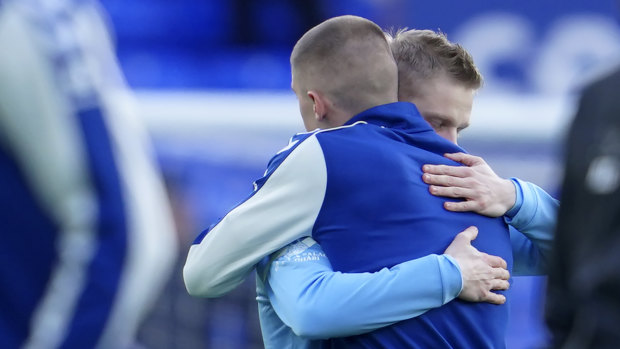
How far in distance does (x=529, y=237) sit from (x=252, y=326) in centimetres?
395

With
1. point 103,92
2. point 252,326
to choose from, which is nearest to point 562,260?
point 103,92

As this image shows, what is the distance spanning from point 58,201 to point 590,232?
78cm

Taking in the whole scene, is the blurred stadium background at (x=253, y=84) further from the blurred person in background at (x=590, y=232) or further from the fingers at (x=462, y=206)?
the blurred person in background at (x=590, y=232)

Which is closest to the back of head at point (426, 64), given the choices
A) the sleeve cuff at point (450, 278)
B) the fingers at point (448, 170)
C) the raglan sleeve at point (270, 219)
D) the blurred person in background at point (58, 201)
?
the fingers at point (448, 170)

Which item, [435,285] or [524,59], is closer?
[435,285]

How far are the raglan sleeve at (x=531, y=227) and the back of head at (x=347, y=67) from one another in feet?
1.20

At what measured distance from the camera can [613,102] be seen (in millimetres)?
1404

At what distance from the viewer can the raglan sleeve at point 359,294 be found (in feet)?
6.63

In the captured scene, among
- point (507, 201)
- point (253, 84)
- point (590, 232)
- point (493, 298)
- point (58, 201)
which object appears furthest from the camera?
point (253, 84)

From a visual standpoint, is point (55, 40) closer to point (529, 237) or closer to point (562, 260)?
point (562, 260)

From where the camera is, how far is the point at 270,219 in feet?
6.91

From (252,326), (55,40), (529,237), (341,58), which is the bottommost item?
(252,326)

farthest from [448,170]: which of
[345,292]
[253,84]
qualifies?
[253,84]

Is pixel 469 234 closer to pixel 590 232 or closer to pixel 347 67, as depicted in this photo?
pixel 347 67
